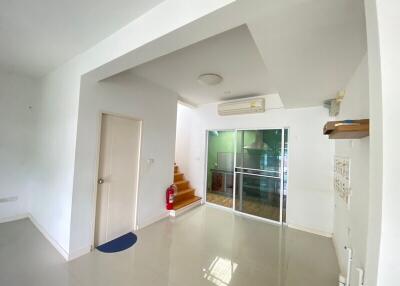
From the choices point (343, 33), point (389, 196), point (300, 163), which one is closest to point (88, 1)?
point (343, 33)

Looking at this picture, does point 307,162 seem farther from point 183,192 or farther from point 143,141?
point 143,141

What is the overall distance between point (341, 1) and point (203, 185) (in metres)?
4.09

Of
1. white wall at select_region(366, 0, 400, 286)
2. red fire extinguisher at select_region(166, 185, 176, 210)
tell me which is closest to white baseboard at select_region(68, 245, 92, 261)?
red fire extinguisher at select_region(166, 185, 176, 210)

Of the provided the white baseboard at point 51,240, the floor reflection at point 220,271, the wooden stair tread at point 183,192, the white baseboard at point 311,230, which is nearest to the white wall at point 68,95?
the white baseboard at point 51,240

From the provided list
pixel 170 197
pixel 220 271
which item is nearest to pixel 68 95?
pixel 170 197

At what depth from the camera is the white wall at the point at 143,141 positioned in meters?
2.18

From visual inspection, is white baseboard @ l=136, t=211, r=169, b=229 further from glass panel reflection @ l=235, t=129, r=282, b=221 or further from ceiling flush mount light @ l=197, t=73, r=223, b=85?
ceiling flush mount light @ l=197, t=73, r=223, b=85

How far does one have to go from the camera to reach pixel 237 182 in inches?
159

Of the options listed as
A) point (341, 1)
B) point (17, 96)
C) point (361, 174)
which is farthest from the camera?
point (17, 96)

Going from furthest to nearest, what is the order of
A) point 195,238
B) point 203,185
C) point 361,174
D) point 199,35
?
point 203,185
point 195,238
point 361,174
point 199,35

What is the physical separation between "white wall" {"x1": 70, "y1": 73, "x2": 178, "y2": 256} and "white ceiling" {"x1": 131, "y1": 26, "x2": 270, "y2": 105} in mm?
345

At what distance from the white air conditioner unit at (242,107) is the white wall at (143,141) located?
117 cm

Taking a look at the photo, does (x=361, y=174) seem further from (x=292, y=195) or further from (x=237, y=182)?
(x=237, y=182)

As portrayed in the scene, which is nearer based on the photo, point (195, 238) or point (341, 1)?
point (341, 1)
